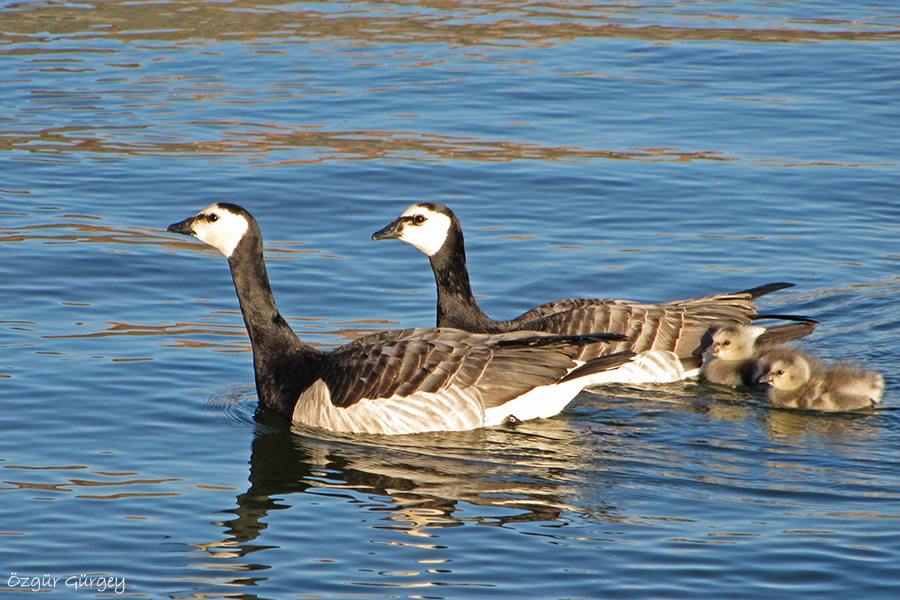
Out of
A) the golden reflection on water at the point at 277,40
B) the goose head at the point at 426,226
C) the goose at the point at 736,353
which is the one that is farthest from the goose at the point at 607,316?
the golden reflection on water at the point at 277,40

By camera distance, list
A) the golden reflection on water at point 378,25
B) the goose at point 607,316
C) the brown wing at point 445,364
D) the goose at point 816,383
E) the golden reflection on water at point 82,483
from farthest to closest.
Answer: the golden reflection on water at point 378,25
the goose at point 607,316
the goose at point 816,383
the brown wing at point 445,364
the golden reflection on water at point 82,483

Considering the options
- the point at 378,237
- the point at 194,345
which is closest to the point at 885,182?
the point at 378,237

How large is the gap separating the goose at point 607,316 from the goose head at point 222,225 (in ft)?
4.07

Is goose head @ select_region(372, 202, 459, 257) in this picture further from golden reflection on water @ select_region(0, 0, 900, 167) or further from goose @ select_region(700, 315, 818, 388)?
golden reflection on water @ select_region(0, 0, 900, 167)

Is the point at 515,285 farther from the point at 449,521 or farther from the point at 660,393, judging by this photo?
the point at 449,521

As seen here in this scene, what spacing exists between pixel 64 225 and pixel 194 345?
4.10 meters

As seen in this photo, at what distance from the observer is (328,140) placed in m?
18.0

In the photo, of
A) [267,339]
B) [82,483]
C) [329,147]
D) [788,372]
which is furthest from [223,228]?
[329,147]

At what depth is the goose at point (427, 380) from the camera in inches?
372

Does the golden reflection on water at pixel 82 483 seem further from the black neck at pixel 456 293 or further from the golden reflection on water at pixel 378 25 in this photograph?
the golden reflection on water at pixel 378 25

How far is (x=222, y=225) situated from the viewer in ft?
33.7

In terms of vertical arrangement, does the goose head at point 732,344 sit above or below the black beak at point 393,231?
below

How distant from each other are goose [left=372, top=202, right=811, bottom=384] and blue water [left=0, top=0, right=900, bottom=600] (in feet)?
1.13

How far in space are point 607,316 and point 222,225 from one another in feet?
11.3
